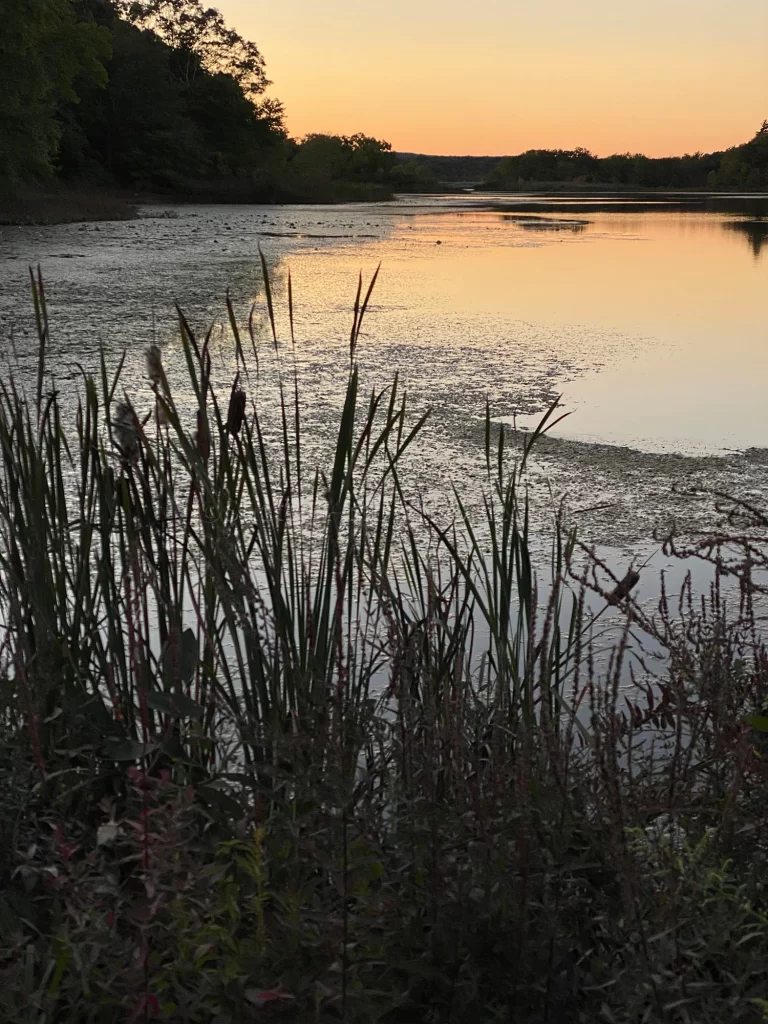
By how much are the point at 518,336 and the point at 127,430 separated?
5.75 metres

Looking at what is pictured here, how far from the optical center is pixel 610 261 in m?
12.5

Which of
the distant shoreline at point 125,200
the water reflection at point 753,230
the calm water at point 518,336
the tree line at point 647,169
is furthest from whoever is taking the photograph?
the tree line at point 647,169

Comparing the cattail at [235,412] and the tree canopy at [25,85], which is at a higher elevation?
the tree canopy at [25,85]

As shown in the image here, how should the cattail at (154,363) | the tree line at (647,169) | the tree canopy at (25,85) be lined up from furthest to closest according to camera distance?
the tree line at (647,169)
the tree canopy at (25,85)
the cattail at (154,363)

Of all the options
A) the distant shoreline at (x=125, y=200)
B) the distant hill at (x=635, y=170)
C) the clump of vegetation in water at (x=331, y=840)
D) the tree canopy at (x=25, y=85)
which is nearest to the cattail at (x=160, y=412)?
the clump of vegetation in water at (x=331, y=840)

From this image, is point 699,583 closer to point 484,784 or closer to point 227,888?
point 484,784

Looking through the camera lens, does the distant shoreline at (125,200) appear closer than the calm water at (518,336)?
No

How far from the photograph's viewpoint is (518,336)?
683cm

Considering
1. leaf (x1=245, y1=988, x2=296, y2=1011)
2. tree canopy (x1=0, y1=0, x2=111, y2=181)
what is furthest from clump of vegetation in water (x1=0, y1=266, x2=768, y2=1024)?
tree canopy (x1=0, y1=0, x2=111, y2=181)

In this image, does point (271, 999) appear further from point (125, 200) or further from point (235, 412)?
point (125, 200)

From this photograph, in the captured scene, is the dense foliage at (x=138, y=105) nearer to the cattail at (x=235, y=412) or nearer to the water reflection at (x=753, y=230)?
the water reflection at (x=753, y=230)

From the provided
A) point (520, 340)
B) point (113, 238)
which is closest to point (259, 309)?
point (520, 340)

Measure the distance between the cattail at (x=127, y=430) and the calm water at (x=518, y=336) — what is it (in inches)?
43.6

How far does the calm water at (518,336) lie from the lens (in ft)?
12.6
